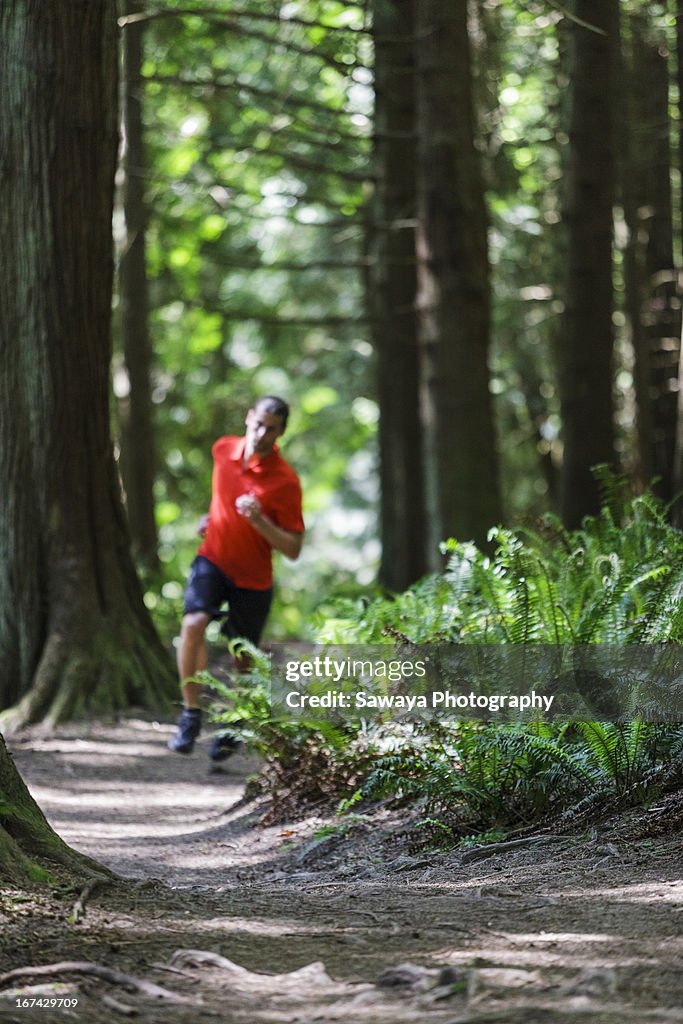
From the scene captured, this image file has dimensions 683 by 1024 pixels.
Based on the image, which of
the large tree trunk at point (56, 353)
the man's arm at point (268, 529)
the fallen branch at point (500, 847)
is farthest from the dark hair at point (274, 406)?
the fallen branch at point (500, 847)

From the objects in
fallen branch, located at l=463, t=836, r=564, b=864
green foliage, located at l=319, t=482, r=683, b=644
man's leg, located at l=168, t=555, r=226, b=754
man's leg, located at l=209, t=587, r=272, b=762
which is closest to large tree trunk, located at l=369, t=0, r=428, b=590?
man's leg, located at l=209, t=587, r=272, b=762

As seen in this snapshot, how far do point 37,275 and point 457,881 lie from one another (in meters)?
5.89

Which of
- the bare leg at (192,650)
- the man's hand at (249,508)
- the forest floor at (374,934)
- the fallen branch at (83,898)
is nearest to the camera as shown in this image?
the forest floor at (374,934)

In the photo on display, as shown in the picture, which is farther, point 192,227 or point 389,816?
point 192,227

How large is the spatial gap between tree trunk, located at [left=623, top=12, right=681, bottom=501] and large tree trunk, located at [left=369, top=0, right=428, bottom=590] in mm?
2624

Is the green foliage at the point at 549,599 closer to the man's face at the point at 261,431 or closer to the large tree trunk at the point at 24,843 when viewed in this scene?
the man's face at the point at 261,431

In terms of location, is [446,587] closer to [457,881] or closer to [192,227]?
[457,881]

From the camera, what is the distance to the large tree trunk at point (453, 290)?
1080cm

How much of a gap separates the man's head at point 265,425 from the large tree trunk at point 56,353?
1.96 m

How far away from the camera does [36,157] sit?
8.80 meters

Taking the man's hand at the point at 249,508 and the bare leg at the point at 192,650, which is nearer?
the man's hand at the point at 249,508

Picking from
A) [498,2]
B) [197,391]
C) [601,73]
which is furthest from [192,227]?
[601,73]

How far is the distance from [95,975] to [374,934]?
0.82 meters

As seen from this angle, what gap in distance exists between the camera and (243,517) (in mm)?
7578
